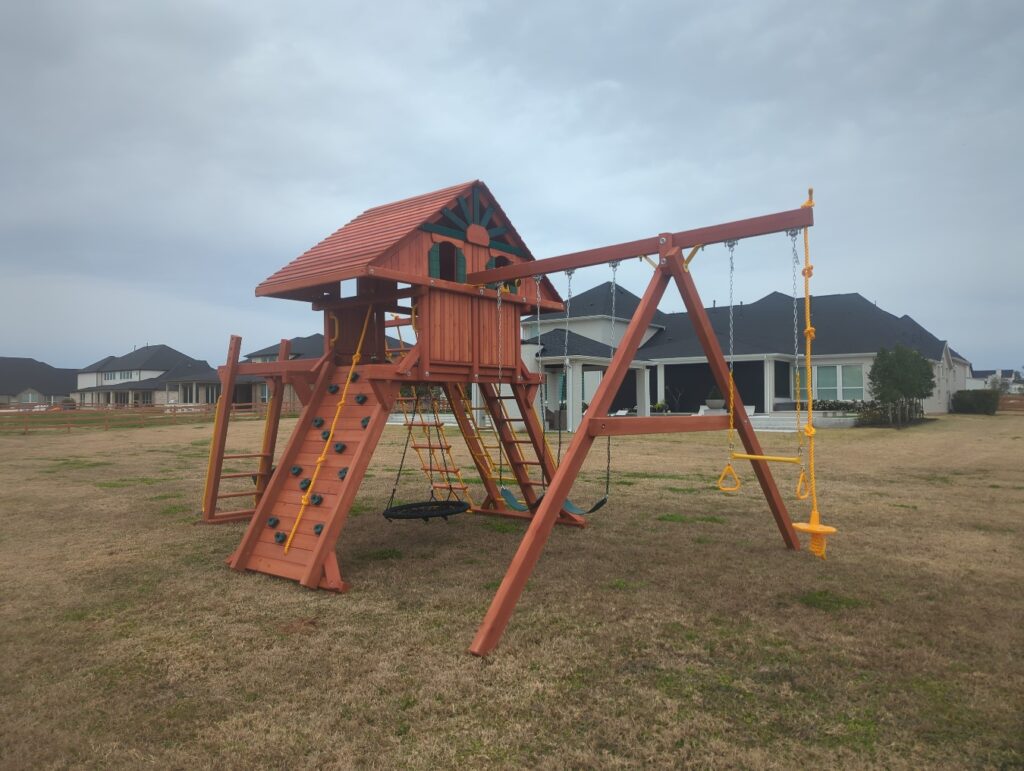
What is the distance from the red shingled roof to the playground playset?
0.08ft

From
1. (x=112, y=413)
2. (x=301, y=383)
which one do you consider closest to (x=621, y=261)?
(x=301, y=383)

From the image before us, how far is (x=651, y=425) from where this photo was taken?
580 cm

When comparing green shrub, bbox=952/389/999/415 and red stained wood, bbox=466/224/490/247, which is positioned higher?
red stained wood, bbox=466/224/490/247

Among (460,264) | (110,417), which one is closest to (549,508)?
(460,264)

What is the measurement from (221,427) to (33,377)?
82890 mm

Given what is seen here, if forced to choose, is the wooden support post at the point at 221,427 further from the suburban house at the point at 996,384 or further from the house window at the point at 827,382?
the suburban house at the point at 996,384

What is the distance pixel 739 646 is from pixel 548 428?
2273 cm

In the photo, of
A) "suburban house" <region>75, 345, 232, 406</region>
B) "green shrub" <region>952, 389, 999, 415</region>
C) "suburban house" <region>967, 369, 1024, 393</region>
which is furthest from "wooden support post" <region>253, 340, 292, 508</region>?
"suburban house" <region>967, 369, 1024, 393</region>

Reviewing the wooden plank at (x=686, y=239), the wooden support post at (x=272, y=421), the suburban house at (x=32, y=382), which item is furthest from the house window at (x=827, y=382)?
the suburban house at (x=32, y=382)

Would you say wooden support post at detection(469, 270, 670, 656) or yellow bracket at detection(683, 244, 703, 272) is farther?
yellow bracket at detection(683, 244, 703, 272)

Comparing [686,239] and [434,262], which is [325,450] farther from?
[686,239]

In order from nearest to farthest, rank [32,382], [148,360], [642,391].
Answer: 1. [642,391]
2. [148,360]
3. [32,382]

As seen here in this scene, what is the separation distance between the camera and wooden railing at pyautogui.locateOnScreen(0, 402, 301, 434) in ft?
104

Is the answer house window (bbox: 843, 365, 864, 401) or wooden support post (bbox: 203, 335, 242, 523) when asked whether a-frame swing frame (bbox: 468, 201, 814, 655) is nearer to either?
wooden support post (bbox: 203, 335, 242, 523)
